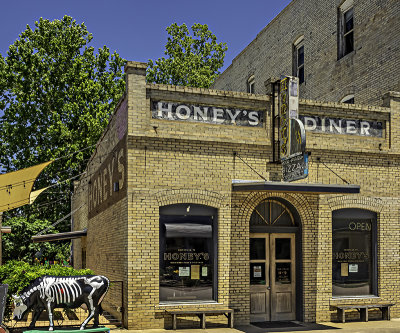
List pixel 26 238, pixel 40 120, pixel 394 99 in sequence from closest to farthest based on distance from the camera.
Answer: pixel 394 99, pixel 26 238, pixel 40 120

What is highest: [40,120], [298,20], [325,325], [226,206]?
[298,20]

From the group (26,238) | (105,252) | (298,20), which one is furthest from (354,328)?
(26,238)

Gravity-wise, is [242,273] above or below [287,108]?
below

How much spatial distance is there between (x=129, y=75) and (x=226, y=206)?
4.06m

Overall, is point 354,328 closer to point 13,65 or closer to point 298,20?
point 298,20

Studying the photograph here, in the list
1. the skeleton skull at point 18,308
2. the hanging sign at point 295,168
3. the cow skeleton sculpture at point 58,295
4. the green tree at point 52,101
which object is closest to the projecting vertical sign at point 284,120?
the hanging sign at point 295,168

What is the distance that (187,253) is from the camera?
41.3ft

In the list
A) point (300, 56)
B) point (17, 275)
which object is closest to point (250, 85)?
point (300, 56)

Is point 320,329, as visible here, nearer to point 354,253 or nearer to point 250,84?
point 354,253

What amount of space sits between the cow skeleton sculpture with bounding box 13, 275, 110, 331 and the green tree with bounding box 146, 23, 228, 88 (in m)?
29.0

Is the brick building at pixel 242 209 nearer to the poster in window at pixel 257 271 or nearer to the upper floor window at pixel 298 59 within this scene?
the poster in window at pixel 257 271

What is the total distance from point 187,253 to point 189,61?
1166 inches

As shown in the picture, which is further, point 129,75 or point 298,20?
point 298,20

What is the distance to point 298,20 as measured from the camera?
2302 centimetres
